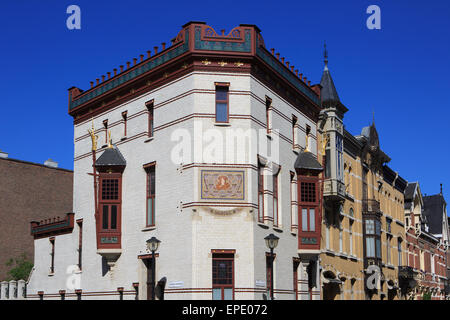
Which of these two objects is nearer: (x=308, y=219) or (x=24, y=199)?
(x=308, y=219)

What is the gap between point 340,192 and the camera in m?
35.5

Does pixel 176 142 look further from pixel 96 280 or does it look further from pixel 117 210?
pixel 96 280

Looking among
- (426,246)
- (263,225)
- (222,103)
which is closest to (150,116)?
(222,103)

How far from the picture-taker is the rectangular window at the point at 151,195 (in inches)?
1099

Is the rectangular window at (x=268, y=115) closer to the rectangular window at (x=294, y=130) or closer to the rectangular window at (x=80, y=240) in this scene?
the rectangular window at (x=294, y=130)

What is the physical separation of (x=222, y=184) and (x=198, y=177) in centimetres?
108

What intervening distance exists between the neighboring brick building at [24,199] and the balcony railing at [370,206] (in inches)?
1078

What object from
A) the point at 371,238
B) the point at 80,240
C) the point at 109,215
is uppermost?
the point at 109,215

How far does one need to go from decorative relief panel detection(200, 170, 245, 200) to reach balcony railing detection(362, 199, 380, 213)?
18.5 m

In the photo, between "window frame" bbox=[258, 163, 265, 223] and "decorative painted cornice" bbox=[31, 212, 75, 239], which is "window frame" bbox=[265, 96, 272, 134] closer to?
"window frame" bbox=[258, 163, 265, 223]

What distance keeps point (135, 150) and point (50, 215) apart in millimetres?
27392

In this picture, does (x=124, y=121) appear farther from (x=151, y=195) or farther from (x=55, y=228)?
(x=55, y=228)

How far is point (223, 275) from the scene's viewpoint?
2556 centimetres

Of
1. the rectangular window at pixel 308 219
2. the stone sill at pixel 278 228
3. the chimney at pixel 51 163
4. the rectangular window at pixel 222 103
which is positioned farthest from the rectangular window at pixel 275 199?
the chimney at pixel 51 163
